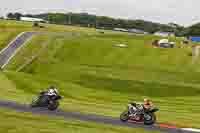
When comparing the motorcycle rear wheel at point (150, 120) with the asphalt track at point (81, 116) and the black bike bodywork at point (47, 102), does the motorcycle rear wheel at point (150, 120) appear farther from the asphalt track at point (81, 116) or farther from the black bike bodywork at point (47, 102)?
the black bike bodywork at point (47, 102)

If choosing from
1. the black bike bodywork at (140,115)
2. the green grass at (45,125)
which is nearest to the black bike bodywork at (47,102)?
the green grass at (45,125)

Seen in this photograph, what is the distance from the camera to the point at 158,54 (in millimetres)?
89750

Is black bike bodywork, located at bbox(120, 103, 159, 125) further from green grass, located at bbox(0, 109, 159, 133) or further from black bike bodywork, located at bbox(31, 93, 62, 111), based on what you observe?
black bike bodywork, located at bbox(31, 93, 62, 111)

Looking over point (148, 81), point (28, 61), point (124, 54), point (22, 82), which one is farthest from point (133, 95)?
point (124, 54)

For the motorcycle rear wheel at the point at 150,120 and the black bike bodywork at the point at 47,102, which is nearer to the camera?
the motorcycle rear wheel at the point at 150,120

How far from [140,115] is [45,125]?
764 centimetres

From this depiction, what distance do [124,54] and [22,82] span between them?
3443 centimetres

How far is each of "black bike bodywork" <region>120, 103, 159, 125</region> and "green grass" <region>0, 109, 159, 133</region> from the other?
316 centimetres

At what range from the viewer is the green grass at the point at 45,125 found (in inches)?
1027

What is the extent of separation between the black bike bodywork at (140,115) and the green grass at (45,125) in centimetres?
316

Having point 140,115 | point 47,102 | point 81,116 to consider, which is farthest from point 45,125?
point 47,102

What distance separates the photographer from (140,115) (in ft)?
106

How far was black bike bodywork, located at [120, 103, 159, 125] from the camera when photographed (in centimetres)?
3209

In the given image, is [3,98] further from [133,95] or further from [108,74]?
[108,74]
